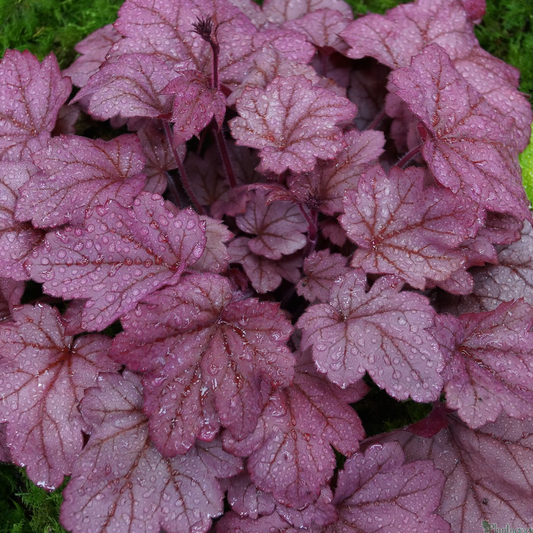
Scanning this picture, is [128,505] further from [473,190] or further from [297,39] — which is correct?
[297,39]

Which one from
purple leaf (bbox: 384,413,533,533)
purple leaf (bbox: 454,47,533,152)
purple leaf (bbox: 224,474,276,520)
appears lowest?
purple leaf (bbox: 384,413,533,533)

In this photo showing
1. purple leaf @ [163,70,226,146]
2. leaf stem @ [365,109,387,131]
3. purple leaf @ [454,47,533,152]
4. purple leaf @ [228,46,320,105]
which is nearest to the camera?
purple leaf @ [163,70,226,146]

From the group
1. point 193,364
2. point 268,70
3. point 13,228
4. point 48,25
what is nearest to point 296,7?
point 268,70

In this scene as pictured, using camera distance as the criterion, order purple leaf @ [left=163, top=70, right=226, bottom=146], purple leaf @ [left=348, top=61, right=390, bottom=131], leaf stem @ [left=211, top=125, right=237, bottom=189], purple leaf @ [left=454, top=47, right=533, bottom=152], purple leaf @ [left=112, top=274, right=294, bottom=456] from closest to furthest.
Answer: purple leaf @ [left=112, top=274, right=294, bottom=456] < purple leaf @ [left=163, top=70, right=226, bottom=146] < leaf stem @ [left=211, top=125, right=237, bottom=189] < purple leaf @ [left=454, top=47, right=533, bottom=152] < purple leaf @ [left=348, top=61, right=390, bottom=131]

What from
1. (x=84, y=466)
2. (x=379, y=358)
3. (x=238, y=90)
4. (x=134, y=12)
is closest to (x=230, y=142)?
(x=238, y=90)

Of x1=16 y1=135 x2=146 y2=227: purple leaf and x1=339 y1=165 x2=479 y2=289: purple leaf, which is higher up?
x1=16 y1=135 x2=146 y2=227: purple leaf

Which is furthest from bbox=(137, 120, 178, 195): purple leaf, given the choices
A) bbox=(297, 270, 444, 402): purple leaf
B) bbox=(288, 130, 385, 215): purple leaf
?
bbox=(297, 270, 444, 402): purple leaf

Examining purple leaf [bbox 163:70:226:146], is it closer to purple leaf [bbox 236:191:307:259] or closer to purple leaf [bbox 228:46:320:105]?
purple leaf [bbox 228:46:320:105]
